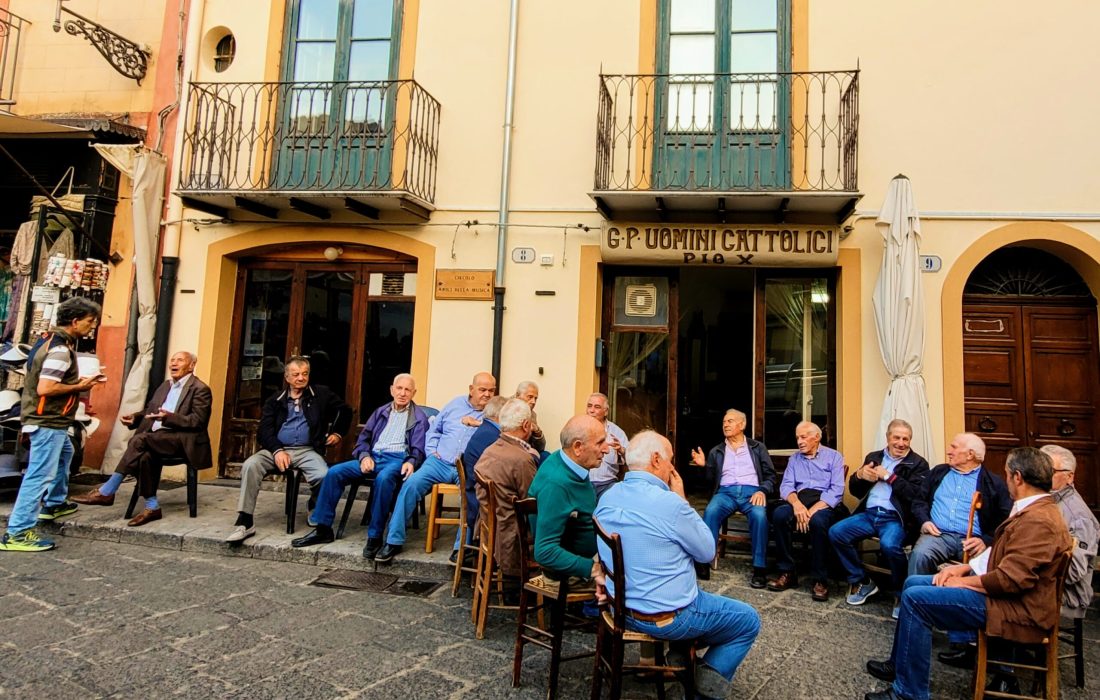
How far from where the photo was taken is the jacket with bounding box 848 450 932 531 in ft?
14.5

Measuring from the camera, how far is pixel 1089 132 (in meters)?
Result: 5.90

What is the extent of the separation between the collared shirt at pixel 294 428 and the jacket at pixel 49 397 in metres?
1.59

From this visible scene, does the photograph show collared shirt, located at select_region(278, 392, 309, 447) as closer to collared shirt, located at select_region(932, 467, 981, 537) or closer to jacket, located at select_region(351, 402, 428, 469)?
jacket, located at select_region(351, 402, 428, 469)

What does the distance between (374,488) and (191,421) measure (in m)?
1.94

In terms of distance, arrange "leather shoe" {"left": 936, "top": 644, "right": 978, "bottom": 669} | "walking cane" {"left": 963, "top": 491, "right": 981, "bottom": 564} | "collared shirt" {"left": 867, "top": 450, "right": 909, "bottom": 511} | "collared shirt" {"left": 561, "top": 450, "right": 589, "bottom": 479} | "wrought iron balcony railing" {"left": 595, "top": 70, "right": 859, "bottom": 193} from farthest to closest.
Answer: "wrought iron balcony railing" {"left": 595, "top": 70, "right": 859, "bottom": 193} → "collared shirt" {"left": 867, "top": 450, "right": 909, "bottom": 511} → "walking cane" {"left": 963, "top": 491, "right": 981, "bottom": 564} → "leather shoe" {"left": 936, "top": 644, "right": 978, "bottom": 669} → "collared shirt" {"left": 561, "top": 450, "right": 589, "bottom": 479}

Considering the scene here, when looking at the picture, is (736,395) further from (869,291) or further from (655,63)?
(655,63)

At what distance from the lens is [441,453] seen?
17.5ft

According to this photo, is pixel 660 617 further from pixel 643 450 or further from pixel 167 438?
pixel 167 438

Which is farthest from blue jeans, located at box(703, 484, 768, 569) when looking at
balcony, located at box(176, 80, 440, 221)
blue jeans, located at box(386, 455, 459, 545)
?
balcony, located at box(176, 80, 440, 221)

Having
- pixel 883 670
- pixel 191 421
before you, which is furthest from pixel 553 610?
pixel 191 421

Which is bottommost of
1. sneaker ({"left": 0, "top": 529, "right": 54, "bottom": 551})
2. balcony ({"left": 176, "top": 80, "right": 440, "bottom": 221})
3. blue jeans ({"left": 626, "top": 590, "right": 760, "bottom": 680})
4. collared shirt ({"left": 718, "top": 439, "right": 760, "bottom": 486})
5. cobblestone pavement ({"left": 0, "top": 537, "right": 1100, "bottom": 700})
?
cobblestone pavement ({"left": 0, "top": 537, "right": 1100, "bottom": 700})

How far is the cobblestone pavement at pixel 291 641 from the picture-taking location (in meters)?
2.97

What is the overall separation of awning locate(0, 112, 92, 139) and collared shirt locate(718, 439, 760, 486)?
25.6ft

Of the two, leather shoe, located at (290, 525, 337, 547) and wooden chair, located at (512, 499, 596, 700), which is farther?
leather shoe, located at (290, 525, 337, 547)
